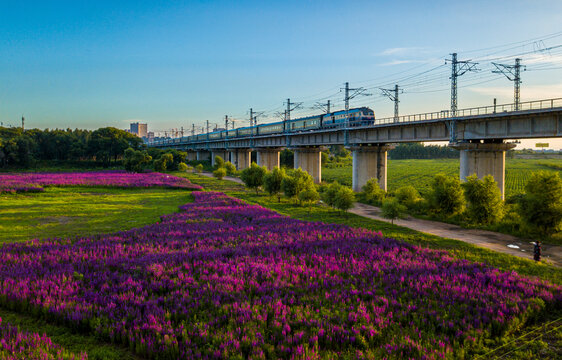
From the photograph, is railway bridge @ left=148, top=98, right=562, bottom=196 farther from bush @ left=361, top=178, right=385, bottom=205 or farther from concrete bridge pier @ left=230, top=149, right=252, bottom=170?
concrete bridge pier @ left=230, top=149, right=252, bottom=170

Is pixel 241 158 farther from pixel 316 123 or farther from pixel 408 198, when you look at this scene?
pixel 408 198

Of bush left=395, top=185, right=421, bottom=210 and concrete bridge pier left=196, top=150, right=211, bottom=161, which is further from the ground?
concrete bridge pier left=196, top=150, right=211, bottom=161

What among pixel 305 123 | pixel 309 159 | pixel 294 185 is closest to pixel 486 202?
pixel 294 185

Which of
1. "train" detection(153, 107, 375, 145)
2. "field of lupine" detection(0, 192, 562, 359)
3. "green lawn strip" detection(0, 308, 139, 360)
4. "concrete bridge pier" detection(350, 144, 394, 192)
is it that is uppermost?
"train" detection(153, 107, 375, 145)

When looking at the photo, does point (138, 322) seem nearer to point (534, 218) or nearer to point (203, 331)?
point (203, 331)

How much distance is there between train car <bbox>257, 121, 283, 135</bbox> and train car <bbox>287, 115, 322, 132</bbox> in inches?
194

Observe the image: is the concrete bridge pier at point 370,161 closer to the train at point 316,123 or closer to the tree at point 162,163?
the train at point 316,123

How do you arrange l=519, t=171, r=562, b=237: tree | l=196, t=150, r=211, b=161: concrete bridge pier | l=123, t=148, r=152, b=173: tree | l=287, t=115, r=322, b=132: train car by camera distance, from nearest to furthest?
l=519, t=171, r=562, b=237: tree < l=287, t=115, r=322, b=132: train car < l=123, t=148, r=152, b=173: tree < l=196, t=150, r=211, b=161: concrete bridge pier

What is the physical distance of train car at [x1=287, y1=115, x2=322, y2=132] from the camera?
212 feet

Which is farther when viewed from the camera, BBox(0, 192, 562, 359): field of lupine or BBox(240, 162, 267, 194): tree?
BBox(240, 162, 267, 194): tree

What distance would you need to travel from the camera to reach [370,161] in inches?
2064

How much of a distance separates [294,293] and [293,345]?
3177mm

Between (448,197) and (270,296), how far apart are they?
2254cm

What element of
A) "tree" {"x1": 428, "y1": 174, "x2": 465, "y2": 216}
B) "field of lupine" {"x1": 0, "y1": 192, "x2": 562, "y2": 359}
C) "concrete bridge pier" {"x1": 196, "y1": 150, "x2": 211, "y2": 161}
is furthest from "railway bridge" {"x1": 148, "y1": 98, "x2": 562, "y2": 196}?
"concrete bridge pier" {"x1": 196, "y1": 150, "x2": 211, "y2": 161}
